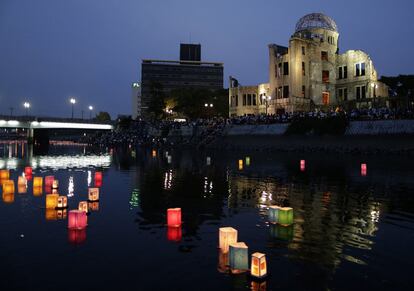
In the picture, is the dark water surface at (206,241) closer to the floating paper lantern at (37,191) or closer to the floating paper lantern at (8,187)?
the floating paper lantern at (37,191)

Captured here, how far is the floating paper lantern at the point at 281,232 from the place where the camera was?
11109mm

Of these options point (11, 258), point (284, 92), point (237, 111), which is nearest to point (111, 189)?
point (11, 258)

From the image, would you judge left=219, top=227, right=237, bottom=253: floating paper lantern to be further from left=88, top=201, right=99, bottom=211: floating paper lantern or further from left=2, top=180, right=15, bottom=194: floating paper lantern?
left=2, top=180, right=15, bottom=194: floating paper lantern

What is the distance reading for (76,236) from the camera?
11.1 metres

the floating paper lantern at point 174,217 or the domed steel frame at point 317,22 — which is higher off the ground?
the domed steel frame at point 317,22

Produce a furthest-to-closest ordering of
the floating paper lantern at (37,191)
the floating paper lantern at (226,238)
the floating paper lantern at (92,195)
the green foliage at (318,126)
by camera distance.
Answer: the green foliage at (318,126) → the floating paper lantern at (37,191) → the floating paper lantern at (92,195) → the floating paper lantern at (226,238)

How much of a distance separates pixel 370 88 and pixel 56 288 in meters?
74.2

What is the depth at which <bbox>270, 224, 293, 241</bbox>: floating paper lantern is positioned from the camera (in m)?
11.1

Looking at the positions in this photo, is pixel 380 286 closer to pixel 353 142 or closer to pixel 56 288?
pixel 56 288

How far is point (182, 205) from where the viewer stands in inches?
639

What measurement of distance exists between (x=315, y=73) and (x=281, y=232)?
7017cm

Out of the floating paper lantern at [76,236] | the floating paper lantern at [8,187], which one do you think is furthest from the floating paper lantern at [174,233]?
the floating paper lantern at [8,187]

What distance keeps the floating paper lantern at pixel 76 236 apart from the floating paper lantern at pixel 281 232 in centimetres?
560

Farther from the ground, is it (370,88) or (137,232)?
(370,88)
